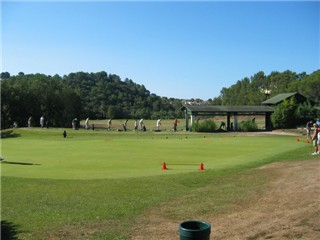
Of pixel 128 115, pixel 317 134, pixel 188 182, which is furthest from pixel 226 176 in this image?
pixel 128 115

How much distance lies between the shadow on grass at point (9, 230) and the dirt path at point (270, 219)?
2.90m

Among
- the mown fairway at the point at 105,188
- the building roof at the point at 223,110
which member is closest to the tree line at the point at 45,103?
the building roof at the point at 223,110

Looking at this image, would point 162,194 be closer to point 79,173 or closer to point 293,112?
point 79,173

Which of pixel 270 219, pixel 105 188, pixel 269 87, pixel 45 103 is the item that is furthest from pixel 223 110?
pixel 269 87

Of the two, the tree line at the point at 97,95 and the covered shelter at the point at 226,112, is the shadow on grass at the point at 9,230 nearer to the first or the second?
the covered shelter at the point at 226,112

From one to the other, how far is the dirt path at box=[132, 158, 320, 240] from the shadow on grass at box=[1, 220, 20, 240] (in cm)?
290

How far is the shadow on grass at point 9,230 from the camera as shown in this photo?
8758 mm

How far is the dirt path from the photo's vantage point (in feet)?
26.2

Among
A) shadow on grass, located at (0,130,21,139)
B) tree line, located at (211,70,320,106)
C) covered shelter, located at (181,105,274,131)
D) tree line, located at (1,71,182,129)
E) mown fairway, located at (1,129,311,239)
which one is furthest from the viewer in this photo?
tree line, located at (211,70,320,106)

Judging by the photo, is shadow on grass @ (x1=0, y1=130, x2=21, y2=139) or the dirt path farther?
shadow on grass @ (x1=0, y1=130, x2=21, y2=139)

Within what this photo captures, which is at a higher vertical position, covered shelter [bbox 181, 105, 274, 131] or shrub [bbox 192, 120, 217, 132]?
covered shelter [bbox 181, 105, 274, 131]

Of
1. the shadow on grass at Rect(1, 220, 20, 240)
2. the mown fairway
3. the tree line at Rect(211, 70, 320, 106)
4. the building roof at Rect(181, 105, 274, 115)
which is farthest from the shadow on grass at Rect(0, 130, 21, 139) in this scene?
the tree line at Rect(211, 70, 320, 106)

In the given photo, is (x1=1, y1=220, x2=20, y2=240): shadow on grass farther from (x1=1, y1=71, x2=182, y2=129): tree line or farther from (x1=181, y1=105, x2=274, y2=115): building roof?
(x1=1, y1=71, x2=182, y2=129): tree line

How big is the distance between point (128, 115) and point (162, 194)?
124202mm
